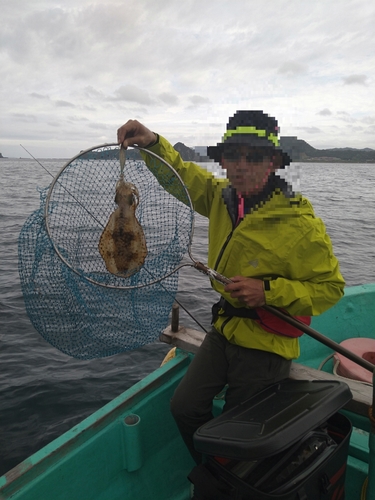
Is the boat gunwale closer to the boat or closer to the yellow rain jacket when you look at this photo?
the boat

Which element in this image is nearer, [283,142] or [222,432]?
[222,432]

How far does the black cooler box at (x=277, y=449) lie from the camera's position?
2.12 meters

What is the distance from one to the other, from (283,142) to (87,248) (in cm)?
300

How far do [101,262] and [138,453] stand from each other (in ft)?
5.64

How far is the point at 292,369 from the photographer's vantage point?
3.25 m

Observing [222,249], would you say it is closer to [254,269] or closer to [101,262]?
[254,269]

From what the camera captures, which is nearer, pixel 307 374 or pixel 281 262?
pixel 281 262

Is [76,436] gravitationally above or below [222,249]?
below

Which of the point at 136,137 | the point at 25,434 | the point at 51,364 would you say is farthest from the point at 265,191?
the point at 51,364

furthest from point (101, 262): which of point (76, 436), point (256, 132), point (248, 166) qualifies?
point (256, 132)

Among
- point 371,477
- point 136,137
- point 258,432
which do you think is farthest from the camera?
point 136,137

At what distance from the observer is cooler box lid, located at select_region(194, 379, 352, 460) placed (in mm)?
2084

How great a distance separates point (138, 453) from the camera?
3242 mm

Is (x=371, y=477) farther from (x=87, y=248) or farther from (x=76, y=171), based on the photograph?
(x=87, y=248)
